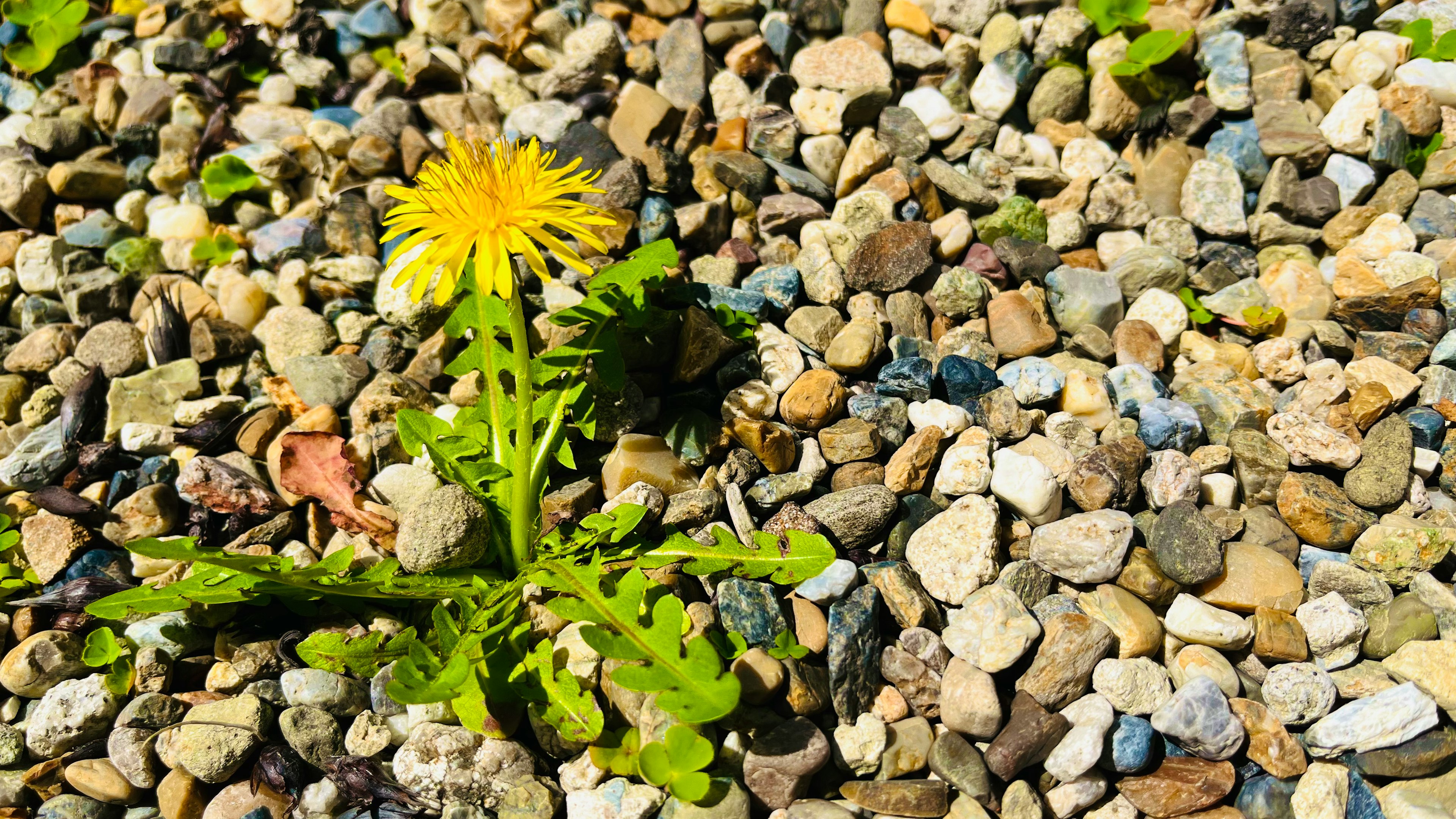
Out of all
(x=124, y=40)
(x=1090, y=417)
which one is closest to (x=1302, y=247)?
(x=1090, y=417)

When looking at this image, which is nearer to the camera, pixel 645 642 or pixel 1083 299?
pixel 645 642

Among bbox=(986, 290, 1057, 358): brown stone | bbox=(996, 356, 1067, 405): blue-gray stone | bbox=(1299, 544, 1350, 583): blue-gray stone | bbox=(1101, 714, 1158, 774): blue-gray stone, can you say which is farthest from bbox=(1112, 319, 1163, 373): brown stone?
bbox=(1101, 714, 1158, 774): blue-gray stone

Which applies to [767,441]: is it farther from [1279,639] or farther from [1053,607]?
[1279,639]

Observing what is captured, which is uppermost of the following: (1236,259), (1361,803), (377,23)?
(377,23)

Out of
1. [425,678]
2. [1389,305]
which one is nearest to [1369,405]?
[1389,305]

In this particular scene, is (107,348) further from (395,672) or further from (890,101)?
(890,101)

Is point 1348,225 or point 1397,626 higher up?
point 1348,225
